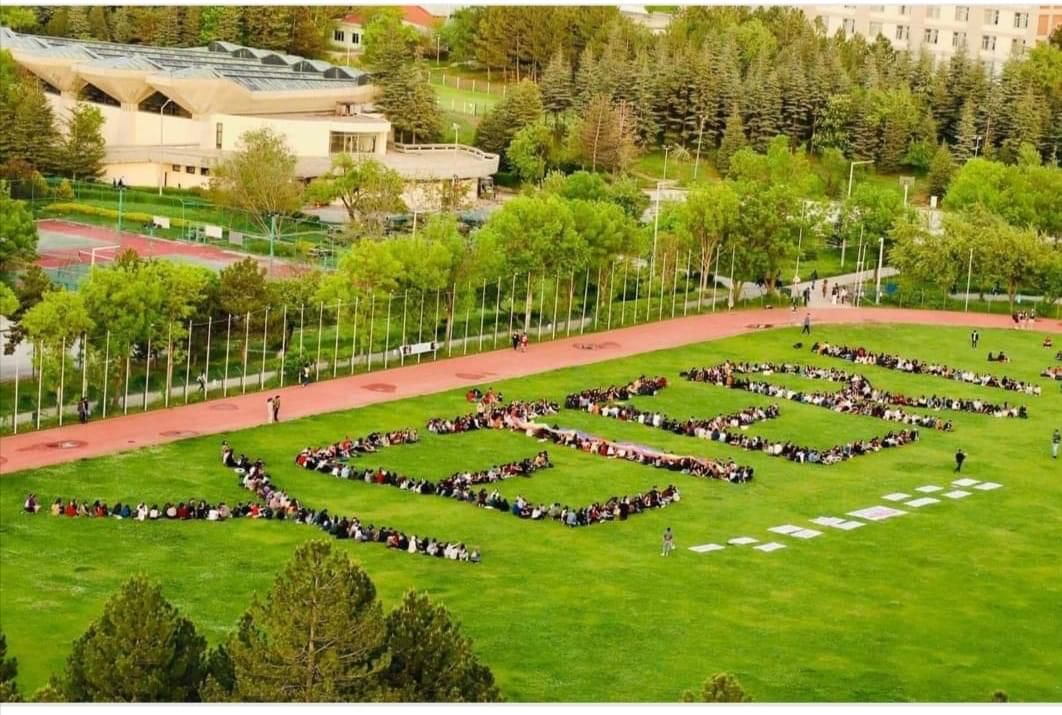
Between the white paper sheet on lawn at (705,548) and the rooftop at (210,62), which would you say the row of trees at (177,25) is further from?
the white paper sheet on lawn at (705,548)

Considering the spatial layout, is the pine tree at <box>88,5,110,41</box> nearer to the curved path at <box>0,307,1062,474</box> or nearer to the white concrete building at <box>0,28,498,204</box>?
the white concrete building at <box>0,28,498,204</box>

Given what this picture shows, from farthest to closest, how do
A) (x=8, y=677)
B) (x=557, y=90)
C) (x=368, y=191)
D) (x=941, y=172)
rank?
1. (x=557, y=90)
2. (x=941, y=172)
3. (x=368, y=191)
4. (x=8, y=677)

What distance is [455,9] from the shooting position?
529 ft

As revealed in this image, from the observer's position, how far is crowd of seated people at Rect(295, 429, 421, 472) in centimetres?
5353

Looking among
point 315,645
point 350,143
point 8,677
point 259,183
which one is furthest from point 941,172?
point 8,677

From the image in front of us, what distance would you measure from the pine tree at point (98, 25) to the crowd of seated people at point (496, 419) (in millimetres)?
89076

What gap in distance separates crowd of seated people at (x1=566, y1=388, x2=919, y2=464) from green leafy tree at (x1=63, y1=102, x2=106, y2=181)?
50.8 m

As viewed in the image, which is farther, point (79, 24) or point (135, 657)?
point (79, 24)

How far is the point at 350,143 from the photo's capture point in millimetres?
115000

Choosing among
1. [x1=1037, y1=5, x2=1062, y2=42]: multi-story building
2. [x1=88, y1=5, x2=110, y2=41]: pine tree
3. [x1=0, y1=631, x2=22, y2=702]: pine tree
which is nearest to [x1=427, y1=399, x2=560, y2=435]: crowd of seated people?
[x1=0, y1=631, x2=22, y2=702]: pine tree

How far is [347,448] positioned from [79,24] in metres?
94.9

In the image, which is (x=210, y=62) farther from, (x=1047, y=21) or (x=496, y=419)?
(x=496, y=419)

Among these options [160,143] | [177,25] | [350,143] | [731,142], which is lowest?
[160,143]

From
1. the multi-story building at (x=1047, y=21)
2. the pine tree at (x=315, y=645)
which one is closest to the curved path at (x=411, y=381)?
the pine tree at (x=315, y=645)
